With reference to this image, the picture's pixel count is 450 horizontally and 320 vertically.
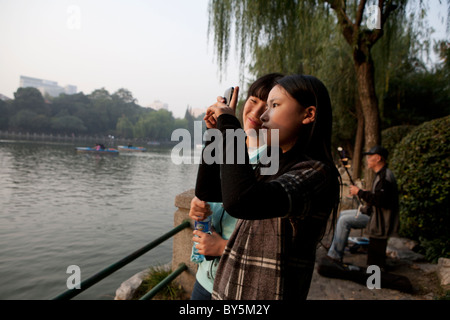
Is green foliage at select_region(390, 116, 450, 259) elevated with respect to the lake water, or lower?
elevated

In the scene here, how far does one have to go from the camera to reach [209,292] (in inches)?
50.3

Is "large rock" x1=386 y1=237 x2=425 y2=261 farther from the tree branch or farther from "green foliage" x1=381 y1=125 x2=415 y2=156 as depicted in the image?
"green foliage" x1=381 y1=125 x2=415 y2=156

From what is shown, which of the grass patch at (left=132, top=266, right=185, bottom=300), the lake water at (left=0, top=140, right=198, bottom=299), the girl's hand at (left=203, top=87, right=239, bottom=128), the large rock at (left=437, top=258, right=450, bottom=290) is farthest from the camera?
the lake water at (left=0, top=140, right=198, bottom=299)

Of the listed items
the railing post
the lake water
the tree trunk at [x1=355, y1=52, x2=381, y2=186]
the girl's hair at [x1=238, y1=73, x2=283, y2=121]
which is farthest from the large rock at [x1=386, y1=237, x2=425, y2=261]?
the lake water

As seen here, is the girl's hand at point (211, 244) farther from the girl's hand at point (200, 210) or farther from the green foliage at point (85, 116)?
the green foliage at point (85, 116)

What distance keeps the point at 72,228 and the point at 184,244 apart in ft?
36.3

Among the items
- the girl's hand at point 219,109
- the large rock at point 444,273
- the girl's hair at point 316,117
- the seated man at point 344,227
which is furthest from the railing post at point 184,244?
the large rock at point 444,273

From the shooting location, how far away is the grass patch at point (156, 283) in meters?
2.89

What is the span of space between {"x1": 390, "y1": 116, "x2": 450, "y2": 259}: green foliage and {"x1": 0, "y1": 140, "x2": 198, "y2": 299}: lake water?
5.28 m

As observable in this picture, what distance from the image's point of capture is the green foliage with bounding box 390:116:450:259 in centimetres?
402

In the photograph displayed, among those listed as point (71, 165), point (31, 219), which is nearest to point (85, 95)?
point (71, 165)

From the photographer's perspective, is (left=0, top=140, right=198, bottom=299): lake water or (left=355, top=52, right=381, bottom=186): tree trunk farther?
(left=0, top=140, right=198, bottom=299): lake water

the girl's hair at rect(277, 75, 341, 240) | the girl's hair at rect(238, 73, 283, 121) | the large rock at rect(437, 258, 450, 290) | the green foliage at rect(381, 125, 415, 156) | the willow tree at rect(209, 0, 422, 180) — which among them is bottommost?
the large rock at rect(437, 258, 450, 290)

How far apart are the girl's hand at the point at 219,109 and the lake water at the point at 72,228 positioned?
5.09m
